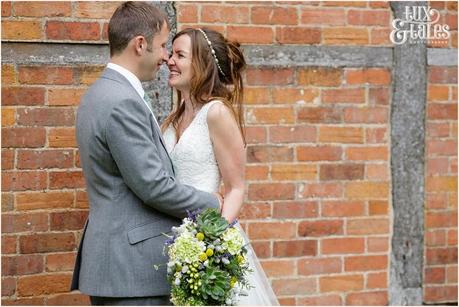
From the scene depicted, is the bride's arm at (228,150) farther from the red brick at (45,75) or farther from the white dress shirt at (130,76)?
the red brick at (45,75)

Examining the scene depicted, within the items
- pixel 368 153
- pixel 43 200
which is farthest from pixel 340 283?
pixel 43 200

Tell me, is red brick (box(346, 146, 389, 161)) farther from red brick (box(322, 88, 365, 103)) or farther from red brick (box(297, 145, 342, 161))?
red brick (box(322, 88, 365, 103))

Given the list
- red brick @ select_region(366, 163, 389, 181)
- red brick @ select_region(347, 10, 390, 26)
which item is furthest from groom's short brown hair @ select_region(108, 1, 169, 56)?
red brick @ select_region(366, 163, 389, 181)

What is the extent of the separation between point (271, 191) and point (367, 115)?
0.72m

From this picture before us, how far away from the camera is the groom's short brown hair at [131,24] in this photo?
9.71ft

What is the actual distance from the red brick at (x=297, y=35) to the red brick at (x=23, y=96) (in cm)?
131

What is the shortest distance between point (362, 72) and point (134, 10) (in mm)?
1813

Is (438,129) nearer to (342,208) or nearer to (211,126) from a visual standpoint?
(342,208)

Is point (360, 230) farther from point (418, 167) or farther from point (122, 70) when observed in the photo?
point (122, 70)

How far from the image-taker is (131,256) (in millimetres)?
2891

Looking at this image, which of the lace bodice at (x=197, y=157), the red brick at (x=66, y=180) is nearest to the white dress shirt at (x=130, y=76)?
the lace bodice at (x=197, y=157)

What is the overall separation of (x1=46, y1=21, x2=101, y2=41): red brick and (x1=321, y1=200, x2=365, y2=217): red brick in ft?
→ 5.19

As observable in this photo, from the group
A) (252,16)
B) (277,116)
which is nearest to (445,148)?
(277,116)

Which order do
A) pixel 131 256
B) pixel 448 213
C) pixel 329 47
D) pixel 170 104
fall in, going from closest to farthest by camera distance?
1. pixel 131 256
2. pixel 170 104
3. pixel 329 47
4. pixel 448 213
